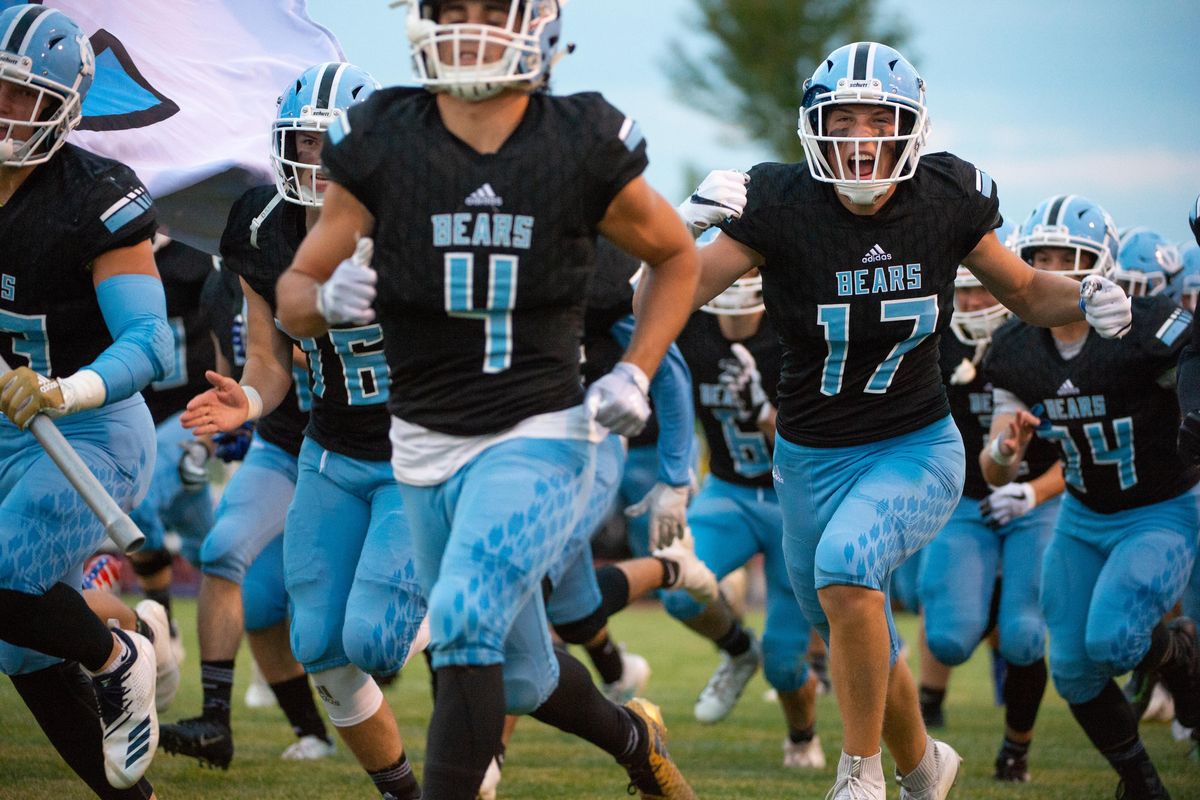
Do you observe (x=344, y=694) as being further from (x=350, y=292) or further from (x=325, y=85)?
(x=325, y=85)

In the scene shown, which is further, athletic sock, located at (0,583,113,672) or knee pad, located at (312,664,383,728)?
knee pad, located at (312,664,383,728)

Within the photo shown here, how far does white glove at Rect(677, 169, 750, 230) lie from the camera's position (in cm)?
386

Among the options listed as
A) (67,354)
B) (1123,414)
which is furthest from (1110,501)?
(67,354)

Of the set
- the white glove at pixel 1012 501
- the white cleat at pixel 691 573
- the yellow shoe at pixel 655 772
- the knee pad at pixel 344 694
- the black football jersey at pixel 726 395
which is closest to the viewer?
the knee pad at pixel 344 694

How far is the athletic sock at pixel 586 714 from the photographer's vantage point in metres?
3.74

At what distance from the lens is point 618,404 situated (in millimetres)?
2959

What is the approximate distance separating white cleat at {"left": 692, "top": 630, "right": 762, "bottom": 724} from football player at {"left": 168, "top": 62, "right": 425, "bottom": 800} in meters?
2.87

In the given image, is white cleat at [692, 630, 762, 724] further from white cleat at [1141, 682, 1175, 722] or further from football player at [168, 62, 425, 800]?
football player at [168, 62, 425, 800]

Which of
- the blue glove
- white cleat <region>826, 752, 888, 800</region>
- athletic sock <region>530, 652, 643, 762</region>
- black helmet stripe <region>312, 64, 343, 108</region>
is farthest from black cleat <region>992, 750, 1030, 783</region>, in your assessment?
black helmet stripe <region>312, 64, 343, 108</region>

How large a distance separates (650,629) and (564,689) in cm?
880

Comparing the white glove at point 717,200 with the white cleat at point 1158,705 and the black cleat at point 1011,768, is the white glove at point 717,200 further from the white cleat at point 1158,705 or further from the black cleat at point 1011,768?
the white cleat at point 1158,705

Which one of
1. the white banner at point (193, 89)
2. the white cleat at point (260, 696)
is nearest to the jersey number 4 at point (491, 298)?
the white banner at point (193, 89)

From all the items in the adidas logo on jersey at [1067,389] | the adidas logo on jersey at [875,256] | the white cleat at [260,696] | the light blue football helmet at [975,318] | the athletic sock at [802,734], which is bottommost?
the white cleat at [260,696]

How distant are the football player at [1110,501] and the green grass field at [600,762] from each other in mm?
384
